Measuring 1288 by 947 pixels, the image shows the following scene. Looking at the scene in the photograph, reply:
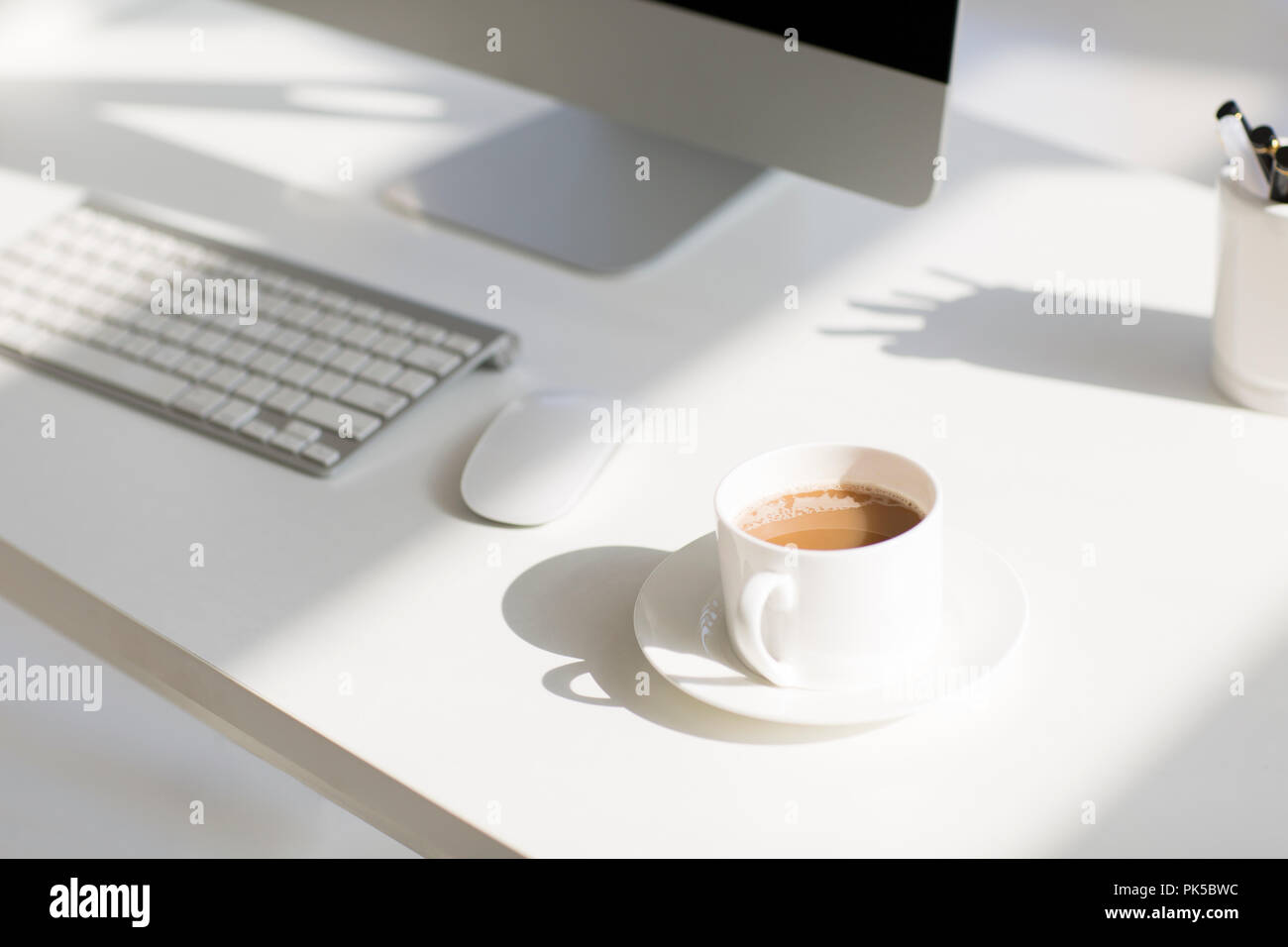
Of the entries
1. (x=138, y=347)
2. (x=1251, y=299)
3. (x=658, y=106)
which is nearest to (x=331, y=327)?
(x=138, y=347)

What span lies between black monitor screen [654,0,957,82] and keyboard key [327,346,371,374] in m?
0.30

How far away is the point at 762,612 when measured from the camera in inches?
20.0

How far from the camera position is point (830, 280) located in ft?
2.79

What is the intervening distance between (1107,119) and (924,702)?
3.72 feet

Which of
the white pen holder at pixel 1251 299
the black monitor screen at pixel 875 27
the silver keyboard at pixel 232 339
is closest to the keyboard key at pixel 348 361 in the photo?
the silver keyboard at pixel 232 339

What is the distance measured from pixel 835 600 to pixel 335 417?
0.35 meters

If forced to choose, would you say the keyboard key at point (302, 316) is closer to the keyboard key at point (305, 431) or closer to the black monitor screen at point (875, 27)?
the keyboard key at point (305, 431)

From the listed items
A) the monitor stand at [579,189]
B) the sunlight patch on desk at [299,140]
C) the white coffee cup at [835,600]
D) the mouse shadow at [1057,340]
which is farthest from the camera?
the sunlight patch on desk at [299,140]

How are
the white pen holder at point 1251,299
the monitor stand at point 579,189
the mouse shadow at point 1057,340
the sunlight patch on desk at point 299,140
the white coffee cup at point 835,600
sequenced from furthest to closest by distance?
the sunlight patch on desk at point 299,140 → the monitor stand at point 579,189 → the mouse shadow at point 1057,340 → the white pen holder at point 1251,299 → the white coffee cup at point 835,600

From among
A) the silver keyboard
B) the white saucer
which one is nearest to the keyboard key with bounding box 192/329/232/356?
the silver keyboard

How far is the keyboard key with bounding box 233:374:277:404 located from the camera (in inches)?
29.0

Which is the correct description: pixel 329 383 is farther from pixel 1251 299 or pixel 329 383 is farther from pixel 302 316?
pixel 1251 299

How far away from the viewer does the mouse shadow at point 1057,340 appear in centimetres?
73
